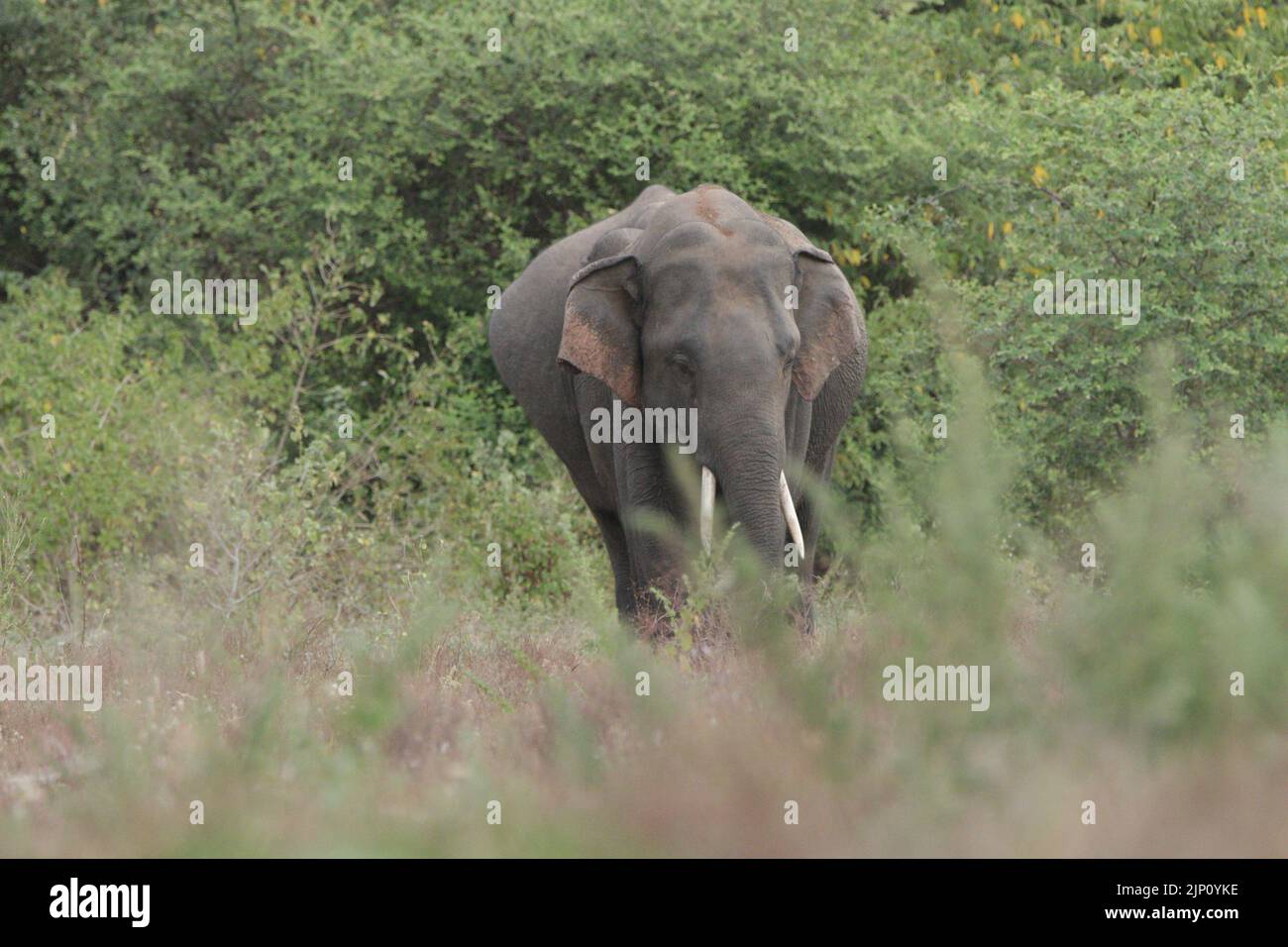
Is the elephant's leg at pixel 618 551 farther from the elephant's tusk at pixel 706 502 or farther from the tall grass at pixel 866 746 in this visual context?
the tall grass at pixel 866 746

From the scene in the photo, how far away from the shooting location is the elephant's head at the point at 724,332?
8297mm

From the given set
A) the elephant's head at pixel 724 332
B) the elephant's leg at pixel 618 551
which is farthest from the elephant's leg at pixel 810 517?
the elephant's leg at pixel 618 551

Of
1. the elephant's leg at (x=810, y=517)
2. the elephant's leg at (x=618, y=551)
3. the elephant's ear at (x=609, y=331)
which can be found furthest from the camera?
the elephant's leg at (x=618, y=551)

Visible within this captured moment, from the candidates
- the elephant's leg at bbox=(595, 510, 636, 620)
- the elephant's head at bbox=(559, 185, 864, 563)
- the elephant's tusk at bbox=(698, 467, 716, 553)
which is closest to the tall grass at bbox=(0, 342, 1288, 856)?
the elephant's tusk at bbox=(698, 467, 716, 553)

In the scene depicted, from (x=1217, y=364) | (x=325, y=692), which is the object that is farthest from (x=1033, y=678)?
(x=1217, y=364)

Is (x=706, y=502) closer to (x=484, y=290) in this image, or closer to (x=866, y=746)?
(x=866, y=746)

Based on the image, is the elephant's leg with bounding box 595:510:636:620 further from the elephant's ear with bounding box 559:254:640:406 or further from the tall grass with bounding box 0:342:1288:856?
the tall grass with bounding box 0:342:1288:856

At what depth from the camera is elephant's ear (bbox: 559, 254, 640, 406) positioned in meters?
8.91

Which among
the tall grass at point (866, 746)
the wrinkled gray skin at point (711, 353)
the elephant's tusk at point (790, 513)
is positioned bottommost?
the tall grass at point (866, 746)

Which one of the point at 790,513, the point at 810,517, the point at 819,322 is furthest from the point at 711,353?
the point at 810,517

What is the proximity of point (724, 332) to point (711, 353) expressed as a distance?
111mm
